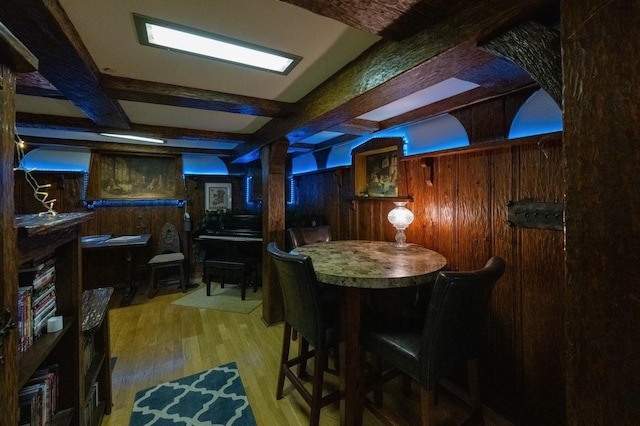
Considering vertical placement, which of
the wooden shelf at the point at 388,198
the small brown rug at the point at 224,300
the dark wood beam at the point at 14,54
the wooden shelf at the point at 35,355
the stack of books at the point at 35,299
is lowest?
the small brown rug at the point at 224,300

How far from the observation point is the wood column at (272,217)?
2942 mm

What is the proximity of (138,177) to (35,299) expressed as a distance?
3.77m

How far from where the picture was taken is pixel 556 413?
60.0 inches

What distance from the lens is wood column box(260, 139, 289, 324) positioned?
116 inches

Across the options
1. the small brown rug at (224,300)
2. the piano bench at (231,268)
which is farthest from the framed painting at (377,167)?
the small brown rug at (224,300)

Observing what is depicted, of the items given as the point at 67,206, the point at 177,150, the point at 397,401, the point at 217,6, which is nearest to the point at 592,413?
the point at 397,401

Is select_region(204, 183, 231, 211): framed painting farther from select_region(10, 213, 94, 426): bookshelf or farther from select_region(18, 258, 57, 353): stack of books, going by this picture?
select_region(18, 258, 57, 353): stack of books

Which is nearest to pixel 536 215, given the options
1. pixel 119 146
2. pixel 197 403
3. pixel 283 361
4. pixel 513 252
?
pixel 513 252

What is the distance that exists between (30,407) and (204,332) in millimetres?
1916

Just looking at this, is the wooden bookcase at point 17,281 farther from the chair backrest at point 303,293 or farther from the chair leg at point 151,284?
the chair leg at point 151,284

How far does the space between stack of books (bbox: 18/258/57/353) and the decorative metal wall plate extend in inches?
96.5

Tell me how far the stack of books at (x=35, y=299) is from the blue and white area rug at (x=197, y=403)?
3.31 feet

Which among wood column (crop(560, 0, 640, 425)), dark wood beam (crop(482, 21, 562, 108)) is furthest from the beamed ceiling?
wood column (crop(560, 0, 640, 425))

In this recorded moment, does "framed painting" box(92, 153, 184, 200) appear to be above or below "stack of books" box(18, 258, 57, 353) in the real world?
above
